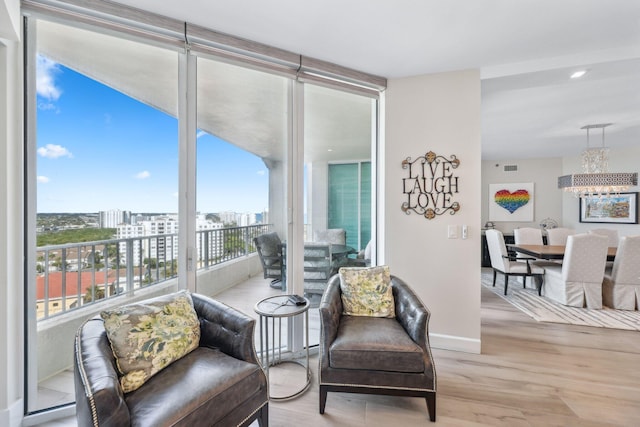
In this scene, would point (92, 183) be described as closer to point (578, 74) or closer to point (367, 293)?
point (367, 293)

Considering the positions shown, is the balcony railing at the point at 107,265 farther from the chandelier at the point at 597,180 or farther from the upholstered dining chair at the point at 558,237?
the upholstered dining chair at the point at 558,237

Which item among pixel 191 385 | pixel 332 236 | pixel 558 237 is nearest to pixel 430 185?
pixel 332 236

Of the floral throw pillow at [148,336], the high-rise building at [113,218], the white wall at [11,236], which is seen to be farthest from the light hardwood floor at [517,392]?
the high-rise building at [113,218]

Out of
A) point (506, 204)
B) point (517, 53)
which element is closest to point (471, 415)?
point (517, 53)

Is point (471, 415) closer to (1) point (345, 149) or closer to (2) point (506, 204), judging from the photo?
(1) point (345, 149)

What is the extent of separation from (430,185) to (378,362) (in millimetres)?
1698

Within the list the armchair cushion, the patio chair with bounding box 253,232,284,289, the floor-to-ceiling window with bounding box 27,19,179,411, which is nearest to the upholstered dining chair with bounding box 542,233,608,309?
the armchair cushion

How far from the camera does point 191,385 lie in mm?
1344

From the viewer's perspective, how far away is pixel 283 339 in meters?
2.62

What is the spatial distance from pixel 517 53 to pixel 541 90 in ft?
3.63

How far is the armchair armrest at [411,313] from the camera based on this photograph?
6.01 feet

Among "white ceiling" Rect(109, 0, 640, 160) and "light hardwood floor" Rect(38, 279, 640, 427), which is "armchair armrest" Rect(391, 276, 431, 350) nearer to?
"light hardwood floor" Rect(38, 279, 640, 427)

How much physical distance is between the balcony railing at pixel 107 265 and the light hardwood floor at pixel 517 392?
1.69ft

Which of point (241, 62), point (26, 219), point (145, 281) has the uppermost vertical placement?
point (241, 62)
